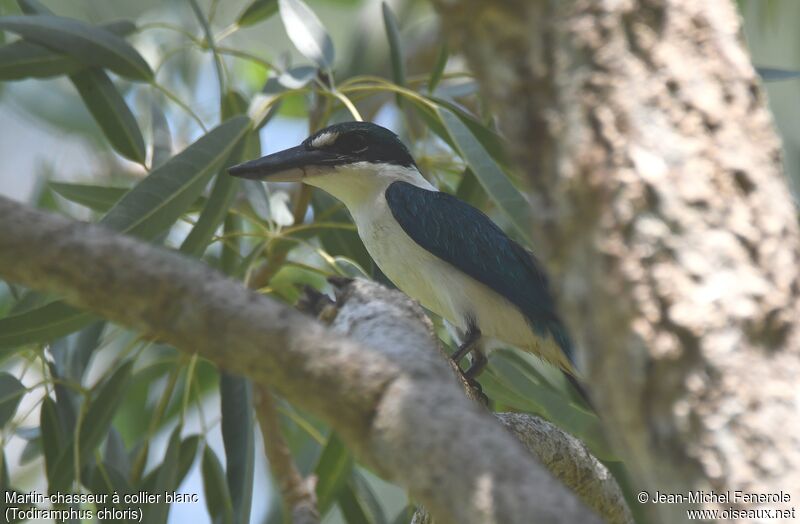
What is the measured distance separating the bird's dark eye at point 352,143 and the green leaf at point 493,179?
718 mm

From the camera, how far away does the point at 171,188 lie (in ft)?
9.73

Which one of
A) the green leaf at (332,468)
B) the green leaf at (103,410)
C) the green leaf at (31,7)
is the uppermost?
the green leaf at (31,7)

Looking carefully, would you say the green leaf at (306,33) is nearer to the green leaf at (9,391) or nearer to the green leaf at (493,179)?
the green leaf at (493,179)

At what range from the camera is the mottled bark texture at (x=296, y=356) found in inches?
55.5

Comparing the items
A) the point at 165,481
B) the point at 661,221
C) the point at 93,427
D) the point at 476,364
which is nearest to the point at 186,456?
the point at 165,481

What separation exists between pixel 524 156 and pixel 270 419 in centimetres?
175

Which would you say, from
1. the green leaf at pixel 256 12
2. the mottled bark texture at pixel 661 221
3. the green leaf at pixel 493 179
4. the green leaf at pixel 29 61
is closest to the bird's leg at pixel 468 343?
the green leaf at pixel 493 179

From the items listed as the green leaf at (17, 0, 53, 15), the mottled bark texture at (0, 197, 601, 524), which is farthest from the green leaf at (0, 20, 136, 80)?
the mottled bark texture at (0, 197, 601, 524)

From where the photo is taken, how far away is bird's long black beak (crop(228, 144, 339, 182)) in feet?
11.0

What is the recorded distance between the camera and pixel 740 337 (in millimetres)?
1383

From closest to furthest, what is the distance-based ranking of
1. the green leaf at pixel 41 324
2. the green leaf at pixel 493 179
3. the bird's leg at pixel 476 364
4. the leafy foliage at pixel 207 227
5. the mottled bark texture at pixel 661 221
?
the mottled bark texture at pixel 661 221
the green leaf at pixel 493 179
the green leaf at pixel 41 324
the leafy foliage at pixel 207 227
the bird's leg at pixel 476 364

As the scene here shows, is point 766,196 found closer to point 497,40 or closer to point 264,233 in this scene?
point 497,40

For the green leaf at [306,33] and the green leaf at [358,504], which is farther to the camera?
the green leaf at [358,504]

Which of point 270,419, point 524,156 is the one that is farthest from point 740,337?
point 270,419
